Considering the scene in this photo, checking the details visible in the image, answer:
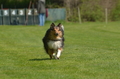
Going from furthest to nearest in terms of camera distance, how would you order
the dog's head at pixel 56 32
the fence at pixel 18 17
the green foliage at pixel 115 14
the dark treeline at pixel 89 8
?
1. the green foliage at pixel 115 14
2. the dark treeline at pixel 89 8
3. the fence at pixel 18 17
4. the dog's head at pixel 56 32

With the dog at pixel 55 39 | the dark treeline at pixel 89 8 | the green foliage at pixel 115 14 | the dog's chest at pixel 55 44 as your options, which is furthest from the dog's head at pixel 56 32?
the green foliage at pixel 115 14

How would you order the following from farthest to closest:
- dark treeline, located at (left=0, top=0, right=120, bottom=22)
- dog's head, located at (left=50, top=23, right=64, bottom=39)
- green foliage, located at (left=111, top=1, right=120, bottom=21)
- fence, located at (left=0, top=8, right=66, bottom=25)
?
green foliage, located at (left=111, top=1, right=120, bottom=21)
dark treeline, located at (left=0, top=0, right=120, bottom=22)
fence, located at (left=0, top=8, right=66, bottom=25)
dog's head, located at (left=50, top=23, right=64, bottom=39)

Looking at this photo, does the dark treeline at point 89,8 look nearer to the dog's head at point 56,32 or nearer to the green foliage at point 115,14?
the green foliage at point 115,14

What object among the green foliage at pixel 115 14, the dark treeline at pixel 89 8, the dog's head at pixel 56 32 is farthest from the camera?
the green foliage at pixel 115 14

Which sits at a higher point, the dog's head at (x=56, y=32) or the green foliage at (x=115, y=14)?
the dog's head at (x=56, y=32)

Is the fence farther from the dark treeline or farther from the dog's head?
the dog's head

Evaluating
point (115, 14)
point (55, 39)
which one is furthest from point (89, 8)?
point (55, 39)

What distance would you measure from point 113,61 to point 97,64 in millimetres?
789

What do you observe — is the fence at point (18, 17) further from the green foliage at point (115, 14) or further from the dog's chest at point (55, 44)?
the dog's chest at point (55, 44)

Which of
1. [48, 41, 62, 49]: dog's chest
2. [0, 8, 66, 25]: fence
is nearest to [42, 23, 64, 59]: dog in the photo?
[48, 41, 62, 49]: dog's chest

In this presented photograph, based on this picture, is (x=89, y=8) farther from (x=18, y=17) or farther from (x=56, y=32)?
(x=56, y=32)

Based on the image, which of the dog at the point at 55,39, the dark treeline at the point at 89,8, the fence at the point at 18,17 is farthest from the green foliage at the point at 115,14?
the dog at the point at 55,39

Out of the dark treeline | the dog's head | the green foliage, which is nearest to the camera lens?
the dog's head

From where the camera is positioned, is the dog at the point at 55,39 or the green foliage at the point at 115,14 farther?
the green foliage at the point at 115,14
